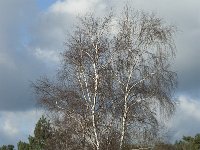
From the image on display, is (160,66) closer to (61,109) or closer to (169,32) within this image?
(169,32)

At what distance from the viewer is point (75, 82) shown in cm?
2884

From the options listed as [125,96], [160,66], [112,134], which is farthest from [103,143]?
[160,66]

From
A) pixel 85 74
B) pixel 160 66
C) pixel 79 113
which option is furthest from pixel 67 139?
pixel 160 66

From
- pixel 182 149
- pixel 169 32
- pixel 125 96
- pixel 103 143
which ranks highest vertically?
pixel 182 149

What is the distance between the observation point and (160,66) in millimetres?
27703

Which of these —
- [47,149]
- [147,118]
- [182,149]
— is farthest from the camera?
Answer: [182,149]

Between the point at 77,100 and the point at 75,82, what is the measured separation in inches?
35.0

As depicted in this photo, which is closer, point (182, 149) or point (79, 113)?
point (79, 113)

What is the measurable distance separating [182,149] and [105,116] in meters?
69.1

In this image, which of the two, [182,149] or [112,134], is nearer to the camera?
[112,134]

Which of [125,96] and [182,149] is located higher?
[182,149]

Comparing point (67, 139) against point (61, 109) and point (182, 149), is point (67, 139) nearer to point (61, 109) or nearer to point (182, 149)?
point (61, 109)

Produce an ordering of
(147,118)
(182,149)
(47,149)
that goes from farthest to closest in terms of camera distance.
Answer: (182,149) → (47,149) → (147,118)

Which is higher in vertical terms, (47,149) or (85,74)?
(85,74)
